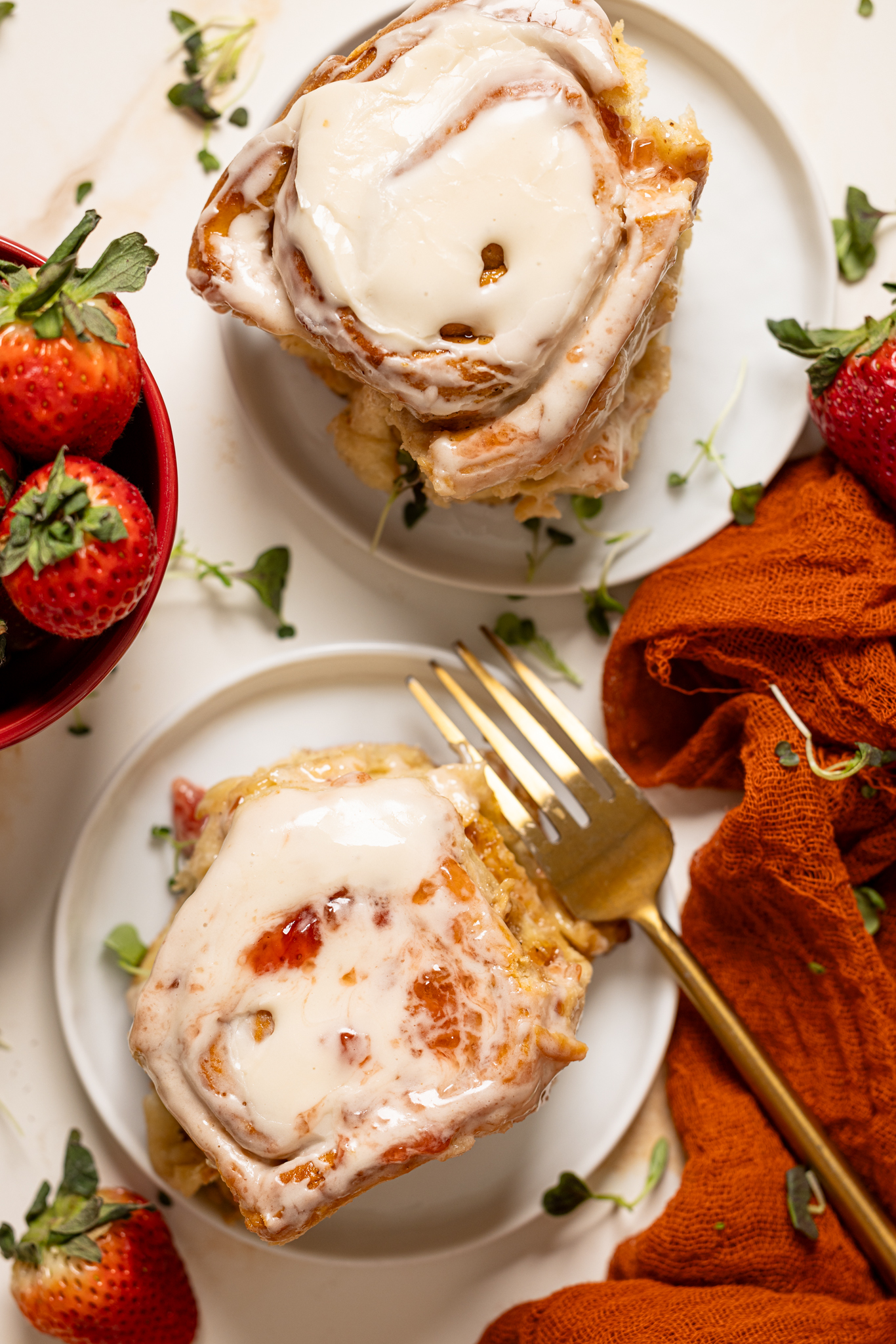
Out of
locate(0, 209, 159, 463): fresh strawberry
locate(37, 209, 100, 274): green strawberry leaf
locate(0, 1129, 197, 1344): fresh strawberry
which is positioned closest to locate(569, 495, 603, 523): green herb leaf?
locate(0, 209, 159, 463): fresh strawberry

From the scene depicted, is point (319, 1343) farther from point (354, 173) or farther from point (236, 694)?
point (354, 173)

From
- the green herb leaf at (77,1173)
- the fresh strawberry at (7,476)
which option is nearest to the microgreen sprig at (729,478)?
the fresh strawberry at (7,476)

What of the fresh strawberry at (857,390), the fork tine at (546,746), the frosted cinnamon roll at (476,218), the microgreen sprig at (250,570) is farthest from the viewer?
the microgreen sprig at (250,570)

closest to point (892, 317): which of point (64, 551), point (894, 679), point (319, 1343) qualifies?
point (894, 679)

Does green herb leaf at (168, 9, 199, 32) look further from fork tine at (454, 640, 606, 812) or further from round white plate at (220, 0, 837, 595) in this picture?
fork tine at (454, 640, 606, 812)

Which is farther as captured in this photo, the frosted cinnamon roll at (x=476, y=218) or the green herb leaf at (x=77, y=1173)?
the green herb leaf at (x=77, y=1173)

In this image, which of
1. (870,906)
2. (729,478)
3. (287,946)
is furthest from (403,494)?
(870,906)

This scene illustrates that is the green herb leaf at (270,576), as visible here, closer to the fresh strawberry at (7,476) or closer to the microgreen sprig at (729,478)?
the fresh strawberry at (7,476)

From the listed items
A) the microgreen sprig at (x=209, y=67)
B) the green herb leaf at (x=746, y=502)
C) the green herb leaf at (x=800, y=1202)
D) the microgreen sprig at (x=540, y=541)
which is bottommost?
the green herb leaf at (x=800, y=1202)
